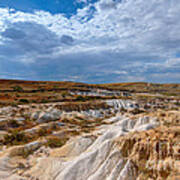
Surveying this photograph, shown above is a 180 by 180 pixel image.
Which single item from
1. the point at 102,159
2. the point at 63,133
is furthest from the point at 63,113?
the point at 102,159

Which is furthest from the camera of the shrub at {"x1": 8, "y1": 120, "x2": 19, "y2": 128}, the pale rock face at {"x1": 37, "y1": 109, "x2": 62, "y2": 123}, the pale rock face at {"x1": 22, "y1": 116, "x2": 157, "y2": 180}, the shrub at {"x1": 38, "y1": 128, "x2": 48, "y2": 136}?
the pale rock face at {"x1": 37, "y1": 109, "x2": 62, "y2": 123}

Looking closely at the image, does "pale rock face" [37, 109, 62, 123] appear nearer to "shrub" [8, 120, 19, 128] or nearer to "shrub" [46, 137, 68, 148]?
"shrub" [8, 120, 19, 128]

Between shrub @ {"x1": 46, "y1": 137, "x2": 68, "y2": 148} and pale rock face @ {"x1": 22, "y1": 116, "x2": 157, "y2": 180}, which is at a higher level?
pale rock face @ {"x1": 22, "y1": 116, "x2": 157, "y2": 180}

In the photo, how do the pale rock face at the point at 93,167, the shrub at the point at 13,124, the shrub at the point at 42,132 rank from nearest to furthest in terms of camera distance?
1. the pale rock face at the point at 93,167
2. the shrub at the point at 42,132
3. the shrub at the point at 13,124

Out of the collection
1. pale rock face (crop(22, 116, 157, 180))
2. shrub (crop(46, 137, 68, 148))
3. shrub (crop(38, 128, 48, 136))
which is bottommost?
shrub (crop(38, 128, 48, 136))

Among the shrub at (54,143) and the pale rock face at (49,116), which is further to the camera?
the pale rock face at (49,116)

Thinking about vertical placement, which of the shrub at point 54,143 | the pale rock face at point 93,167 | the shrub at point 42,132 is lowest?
the shrub at point 42,132

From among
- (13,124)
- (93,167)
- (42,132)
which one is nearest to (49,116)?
(13,124)

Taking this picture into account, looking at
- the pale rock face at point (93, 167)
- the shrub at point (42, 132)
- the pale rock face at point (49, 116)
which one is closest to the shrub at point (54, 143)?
the pale rock face at point (93, 167)

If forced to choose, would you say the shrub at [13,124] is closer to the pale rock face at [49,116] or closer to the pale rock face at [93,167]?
the pale rock face at [49,116]

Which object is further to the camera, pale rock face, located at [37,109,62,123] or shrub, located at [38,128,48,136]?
pale rock face, located at [37,109,62,123]

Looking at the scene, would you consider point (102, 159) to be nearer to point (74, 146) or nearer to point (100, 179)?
point (100, 179)

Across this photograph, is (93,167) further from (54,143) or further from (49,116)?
(49,116)

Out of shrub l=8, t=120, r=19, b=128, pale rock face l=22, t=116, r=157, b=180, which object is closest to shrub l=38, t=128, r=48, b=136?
shrub l=8, t=120, r=19, b=128
